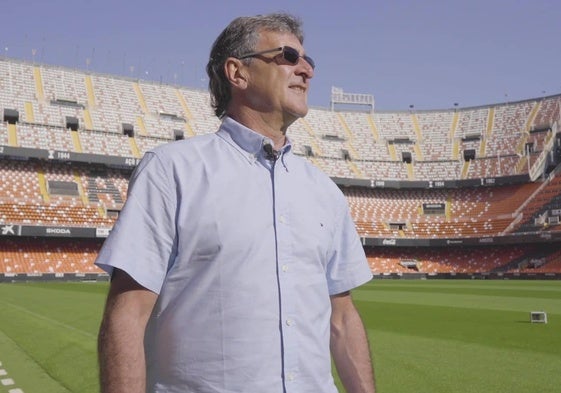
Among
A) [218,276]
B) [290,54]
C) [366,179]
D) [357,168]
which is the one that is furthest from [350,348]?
[357,168]

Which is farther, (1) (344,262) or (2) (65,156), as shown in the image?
(2) (65,156)

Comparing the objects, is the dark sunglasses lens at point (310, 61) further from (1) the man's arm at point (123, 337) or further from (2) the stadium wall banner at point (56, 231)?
(2) the stadium wall banner at point (56, 231)

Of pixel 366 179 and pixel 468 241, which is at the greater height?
pixel 366 179

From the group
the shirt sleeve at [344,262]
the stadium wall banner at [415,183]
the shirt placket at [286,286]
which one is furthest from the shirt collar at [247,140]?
the stadium wall banner at [415,183]

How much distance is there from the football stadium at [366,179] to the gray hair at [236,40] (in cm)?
2001

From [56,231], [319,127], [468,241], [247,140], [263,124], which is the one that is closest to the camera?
[247,140]

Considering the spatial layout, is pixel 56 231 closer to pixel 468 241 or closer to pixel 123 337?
pixel 468 241

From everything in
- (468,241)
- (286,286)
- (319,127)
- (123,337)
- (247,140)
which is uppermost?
(319,127)

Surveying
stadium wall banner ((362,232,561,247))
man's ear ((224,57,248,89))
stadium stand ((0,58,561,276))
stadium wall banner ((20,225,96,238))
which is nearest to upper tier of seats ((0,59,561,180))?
stadium stand ((0,58,561,276))

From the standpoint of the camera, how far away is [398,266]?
194 ft

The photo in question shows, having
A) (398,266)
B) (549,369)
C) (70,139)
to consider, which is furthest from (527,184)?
(549,369)

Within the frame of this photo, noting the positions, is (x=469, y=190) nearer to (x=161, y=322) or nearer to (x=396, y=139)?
(x=396, y=139)

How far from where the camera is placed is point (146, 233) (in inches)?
81.4

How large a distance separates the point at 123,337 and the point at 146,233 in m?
0.35
